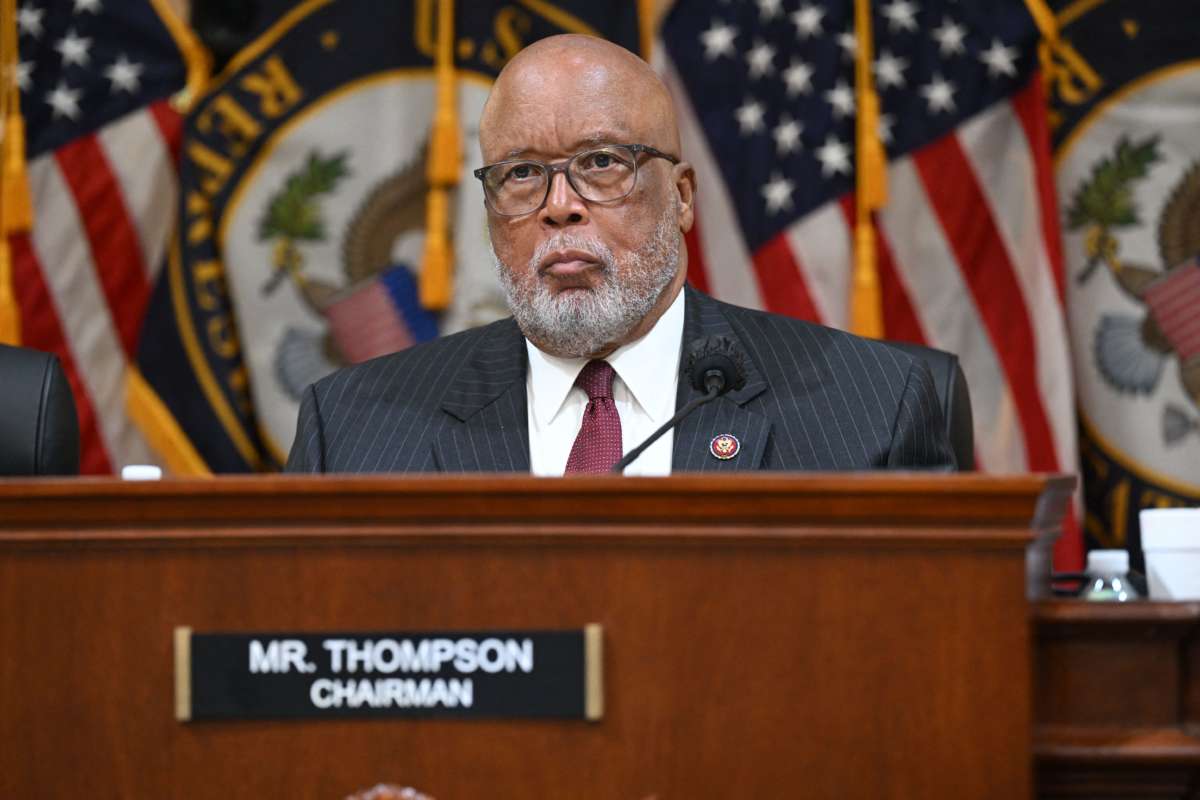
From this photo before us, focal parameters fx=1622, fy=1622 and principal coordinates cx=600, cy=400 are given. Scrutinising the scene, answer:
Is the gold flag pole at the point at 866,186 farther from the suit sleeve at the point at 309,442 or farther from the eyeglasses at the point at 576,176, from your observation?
the suit sleeve at the point at 309,442

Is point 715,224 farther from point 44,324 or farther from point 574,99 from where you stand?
point 44,324

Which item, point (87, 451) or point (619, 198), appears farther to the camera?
point (87, 451)

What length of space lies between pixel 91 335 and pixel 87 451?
0.29 m

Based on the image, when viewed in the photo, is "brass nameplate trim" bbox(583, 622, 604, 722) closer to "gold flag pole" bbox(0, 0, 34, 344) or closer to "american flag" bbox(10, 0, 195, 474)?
"gold flag pole" bbox(0, 0, 34, 344)

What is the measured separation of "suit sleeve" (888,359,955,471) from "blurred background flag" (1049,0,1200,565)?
5.02ft

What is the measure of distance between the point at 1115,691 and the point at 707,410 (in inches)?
39.0

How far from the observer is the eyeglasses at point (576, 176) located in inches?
98.3

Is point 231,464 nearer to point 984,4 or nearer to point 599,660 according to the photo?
point 984,4

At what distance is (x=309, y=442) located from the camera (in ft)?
8.30

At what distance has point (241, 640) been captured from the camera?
4.58 feet

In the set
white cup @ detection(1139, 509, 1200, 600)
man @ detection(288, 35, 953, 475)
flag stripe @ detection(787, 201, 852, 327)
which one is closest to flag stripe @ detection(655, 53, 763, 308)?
flag stripe @ detection(787, 201, 852, 327)

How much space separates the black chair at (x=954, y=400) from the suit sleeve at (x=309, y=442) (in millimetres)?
1059

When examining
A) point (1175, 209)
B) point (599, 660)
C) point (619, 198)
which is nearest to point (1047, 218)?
point (1175, 209)

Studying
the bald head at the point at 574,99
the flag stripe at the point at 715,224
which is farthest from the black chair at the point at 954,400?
the flag stripe at the point at 715,224
